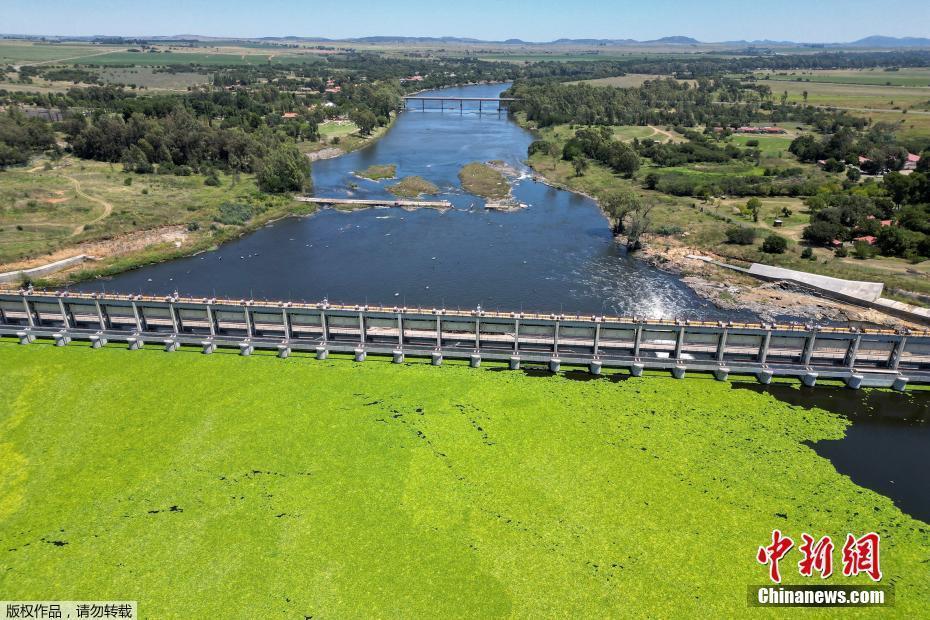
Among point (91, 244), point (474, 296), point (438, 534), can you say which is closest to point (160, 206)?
point (91, 244)

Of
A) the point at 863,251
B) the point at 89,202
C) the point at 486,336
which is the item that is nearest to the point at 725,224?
the point at 863,251

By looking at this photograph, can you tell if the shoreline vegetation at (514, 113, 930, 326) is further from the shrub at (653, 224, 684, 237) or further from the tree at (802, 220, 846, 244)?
the tree at (802, 220, 846, 244)

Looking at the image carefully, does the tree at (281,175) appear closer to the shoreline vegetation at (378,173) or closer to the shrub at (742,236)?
the shoreline vegetation at (378,173)

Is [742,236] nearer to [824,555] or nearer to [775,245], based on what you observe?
[775,245]

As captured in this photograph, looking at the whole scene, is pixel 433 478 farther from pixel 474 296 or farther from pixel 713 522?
pixel 474 296

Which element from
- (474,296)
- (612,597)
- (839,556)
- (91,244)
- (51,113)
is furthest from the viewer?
(51,113)

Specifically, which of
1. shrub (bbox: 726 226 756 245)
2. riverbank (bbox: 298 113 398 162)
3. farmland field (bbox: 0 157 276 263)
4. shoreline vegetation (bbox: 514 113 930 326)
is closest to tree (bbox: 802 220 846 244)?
shoreline vegetation (bbox: 514 113 930 326)
